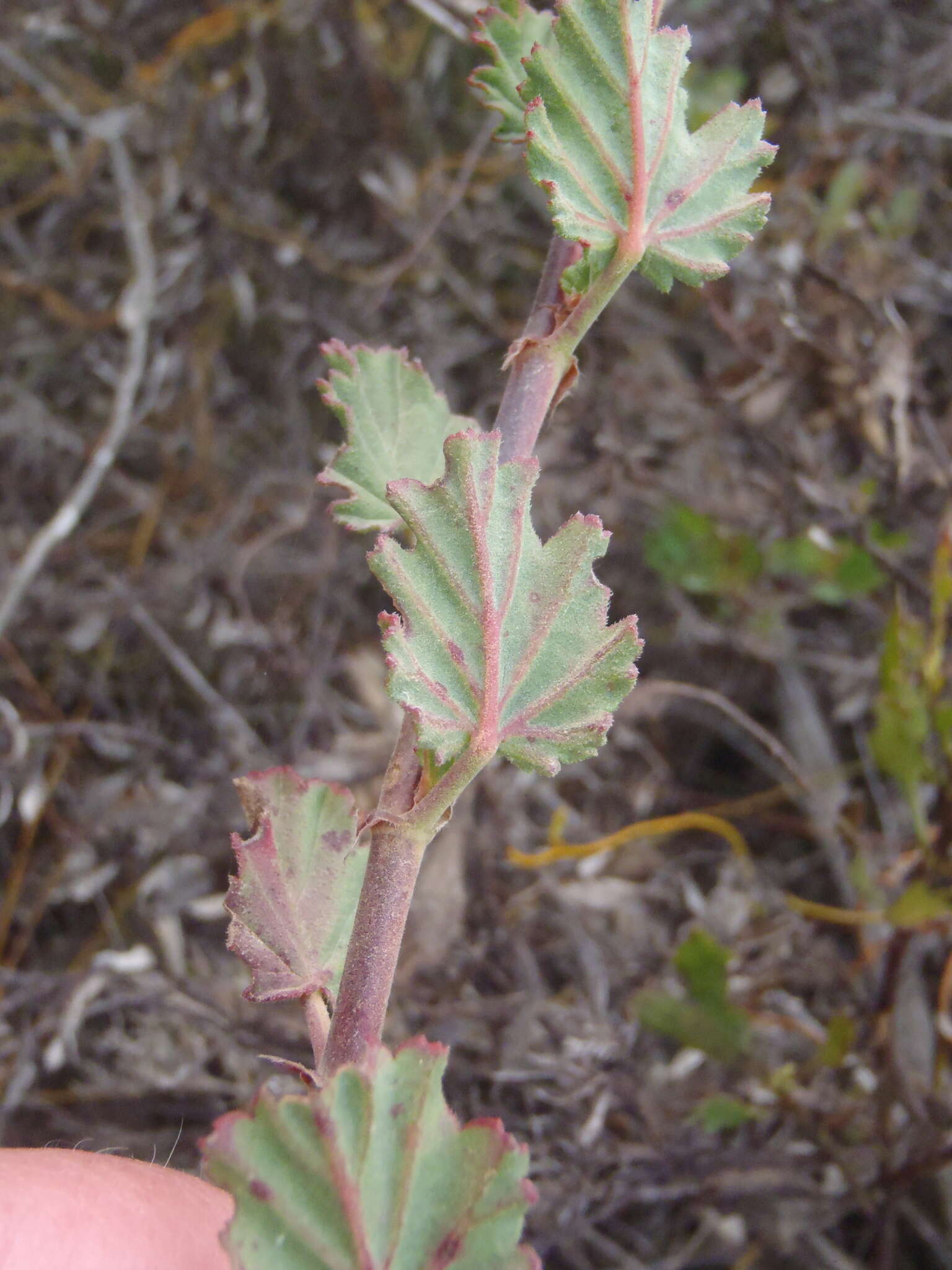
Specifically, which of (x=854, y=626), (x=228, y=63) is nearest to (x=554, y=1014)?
(x=854, y=626)

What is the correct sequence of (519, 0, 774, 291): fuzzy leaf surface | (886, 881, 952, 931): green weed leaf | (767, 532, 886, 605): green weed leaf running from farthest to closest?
(767, 532, 886, 605): green weed leaf < (886, 881, 952, 931): green weed leaf < (519, 0, 774, 291): fuzzy leaf surface

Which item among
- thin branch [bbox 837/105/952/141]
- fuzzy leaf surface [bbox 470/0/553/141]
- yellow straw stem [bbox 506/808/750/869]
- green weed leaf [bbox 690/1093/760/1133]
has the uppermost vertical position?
thin branch [bbox 837/105/952/141]

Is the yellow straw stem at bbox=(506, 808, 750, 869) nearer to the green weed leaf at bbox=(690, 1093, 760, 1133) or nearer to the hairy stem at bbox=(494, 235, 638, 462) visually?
the green weed leaf at bbox=(690, 1093, 760, 1133)

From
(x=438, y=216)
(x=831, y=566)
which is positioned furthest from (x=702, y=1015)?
(x=438, y=216)

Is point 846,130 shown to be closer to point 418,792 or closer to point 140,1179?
point 418,792

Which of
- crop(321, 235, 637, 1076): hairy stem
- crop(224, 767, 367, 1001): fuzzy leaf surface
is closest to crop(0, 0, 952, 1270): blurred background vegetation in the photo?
crop(224, 767, 367, 1001): fuzzy leaf surface

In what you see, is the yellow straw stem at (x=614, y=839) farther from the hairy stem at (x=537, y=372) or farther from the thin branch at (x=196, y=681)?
the hairy stem at (x=537, y=372)

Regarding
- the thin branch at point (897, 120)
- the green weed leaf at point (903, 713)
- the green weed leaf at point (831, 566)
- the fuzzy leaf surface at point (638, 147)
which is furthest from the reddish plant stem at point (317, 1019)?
the thin branch at point (897, 120)
